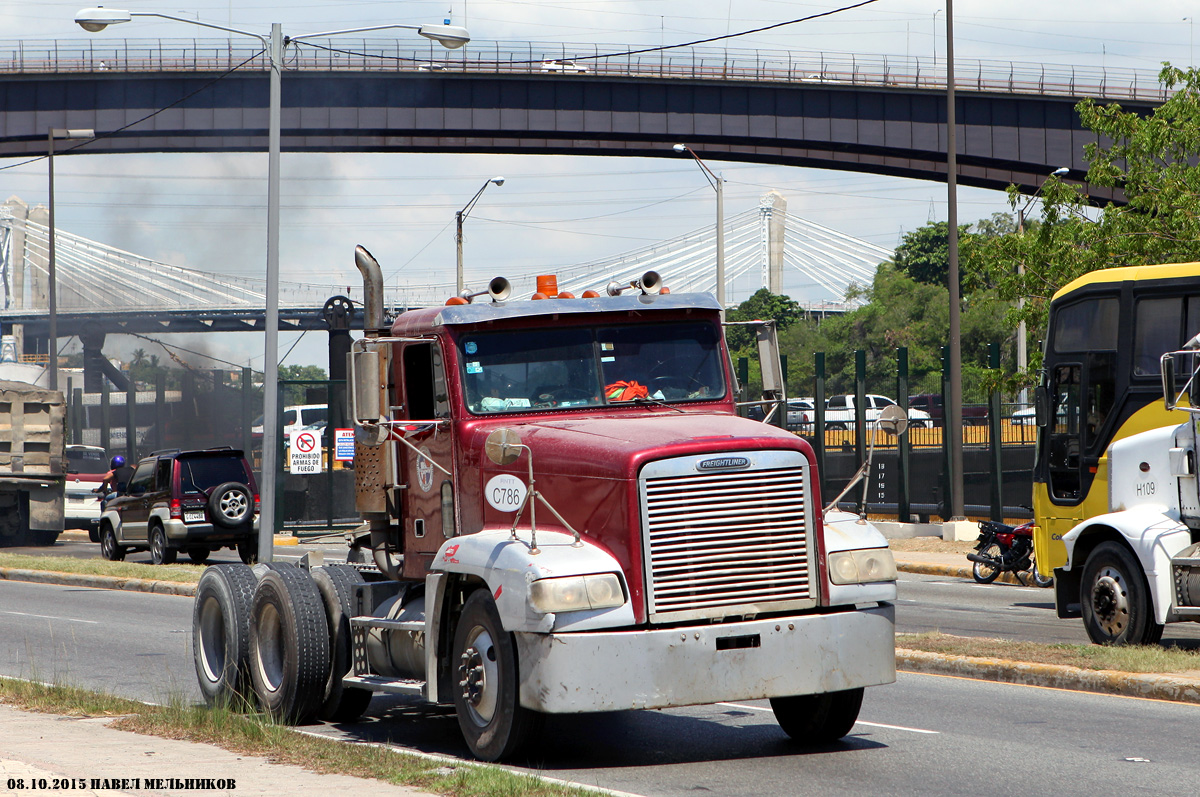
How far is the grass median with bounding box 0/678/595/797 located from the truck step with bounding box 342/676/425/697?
42 cm

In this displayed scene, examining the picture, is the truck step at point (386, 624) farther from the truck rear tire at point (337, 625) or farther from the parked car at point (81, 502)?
the parked car at point (81, 502)

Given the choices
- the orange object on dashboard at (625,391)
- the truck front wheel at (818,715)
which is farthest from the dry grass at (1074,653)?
the orange object on dashboard at (625,391)

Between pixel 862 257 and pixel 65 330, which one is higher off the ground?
pixel 862 257

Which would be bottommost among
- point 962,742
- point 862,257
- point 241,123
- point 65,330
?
point 962,742

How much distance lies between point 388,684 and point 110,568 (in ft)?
56.0

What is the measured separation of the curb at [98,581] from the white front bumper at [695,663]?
578 inches

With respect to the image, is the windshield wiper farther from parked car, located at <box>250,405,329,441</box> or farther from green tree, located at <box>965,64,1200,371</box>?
parked car, located at <box>250,405,329,441</box>

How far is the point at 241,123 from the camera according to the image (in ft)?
185

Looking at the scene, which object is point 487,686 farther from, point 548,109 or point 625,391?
point 548,109

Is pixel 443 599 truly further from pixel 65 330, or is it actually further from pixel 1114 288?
pixel 65 330

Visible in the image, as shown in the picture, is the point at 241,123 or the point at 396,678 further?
the point at 241,123

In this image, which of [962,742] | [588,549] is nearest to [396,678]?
[588,549]

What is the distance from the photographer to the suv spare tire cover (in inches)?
1016

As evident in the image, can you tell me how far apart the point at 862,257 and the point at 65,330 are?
128 m
